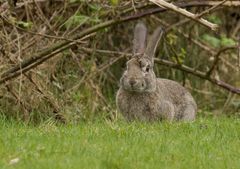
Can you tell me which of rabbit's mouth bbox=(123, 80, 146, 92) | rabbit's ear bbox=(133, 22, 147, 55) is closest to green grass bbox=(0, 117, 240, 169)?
rabbit's mouth bbox=(123, 80, 146, 92)

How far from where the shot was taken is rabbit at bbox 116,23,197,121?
9.34 metres

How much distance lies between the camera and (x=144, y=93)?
9.62 metres

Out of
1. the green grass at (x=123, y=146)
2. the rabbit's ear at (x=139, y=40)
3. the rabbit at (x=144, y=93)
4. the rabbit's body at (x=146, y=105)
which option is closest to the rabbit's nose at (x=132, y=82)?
the rabbit at (x=144, y=93)

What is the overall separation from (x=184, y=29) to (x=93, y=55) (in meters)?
2.58

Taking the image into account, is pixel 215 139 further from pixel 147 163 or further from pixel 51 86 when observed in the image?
pixel 51 86

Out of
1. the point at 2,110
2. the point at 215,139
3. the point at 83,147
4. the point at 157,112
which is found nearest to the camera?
the point at 83,147

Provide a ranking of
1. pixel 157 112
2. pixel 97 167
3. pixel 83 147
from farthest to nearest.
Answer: pixel 157 112 < pixel 83 147 < pixel 97 167

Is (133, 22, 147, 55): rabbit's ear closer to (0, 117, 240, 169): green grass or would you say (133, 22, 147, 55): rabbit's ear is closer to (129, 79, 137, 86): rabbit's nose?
(129, 79, 137, 86): rabbit's nose

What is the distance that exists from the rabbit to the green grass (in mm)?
653

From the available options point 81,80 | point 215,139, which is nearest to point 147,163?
point 215,139

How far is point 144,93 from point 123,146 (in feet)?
7.27

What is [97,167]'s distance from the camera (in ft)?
22.1

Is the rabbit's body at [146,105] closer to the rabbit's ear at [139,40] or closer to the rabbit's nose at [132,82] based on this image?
the rabbit's nose at [132,82]

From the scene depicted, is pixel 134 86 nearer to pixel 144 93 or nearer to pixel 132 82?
pixel 132 82
